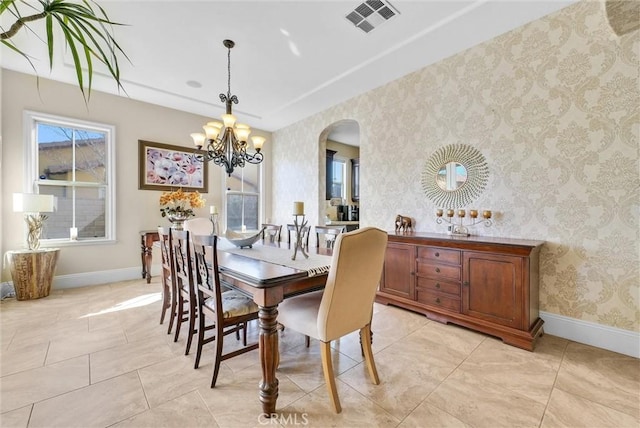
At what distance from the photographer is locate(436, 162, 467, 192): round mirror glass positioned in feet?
9.73

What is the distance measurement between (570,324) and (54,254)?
5583mm

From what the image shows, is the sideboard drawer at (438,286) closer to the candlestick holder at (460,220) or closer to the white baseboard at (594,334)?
the candlestick holder at (460,220)

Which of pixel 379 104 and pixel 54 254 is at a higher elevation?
pixel 379 104

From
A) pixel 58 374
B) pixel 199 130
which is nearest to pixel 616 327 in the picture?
pixel 58 374

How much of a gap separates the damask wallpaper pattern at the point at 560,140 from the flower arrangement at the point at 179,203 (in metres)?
3.37

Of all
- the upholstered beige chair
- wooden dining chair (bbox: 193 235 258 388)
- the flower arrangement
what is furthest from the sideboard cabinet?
the flower arrangement

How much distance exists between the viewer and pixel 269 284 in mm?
1504

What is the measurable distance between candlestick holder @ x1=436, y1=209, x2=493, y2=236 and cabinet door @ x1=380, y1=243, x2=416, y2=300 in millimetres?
530

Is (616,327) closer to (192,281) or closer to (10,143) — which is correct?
(192,281)

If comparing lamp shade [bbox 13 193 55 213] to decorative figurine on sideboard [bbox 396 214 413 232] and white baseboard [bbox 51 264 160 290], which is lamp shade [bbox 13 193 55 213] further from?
decorative figurine on sideboard [bbox 396 214 413 232]

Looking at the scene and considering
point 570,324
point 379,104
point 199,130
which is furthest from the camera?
point 199,130

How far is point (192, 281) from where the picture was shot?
206 cm

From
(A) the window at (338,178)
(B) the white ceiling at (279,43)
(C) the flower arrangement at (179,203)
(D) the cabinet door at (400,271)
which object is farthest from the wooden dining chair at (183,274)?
(A) the window at (338,178)

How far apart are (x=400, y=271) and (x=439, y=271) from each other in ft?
1.43
